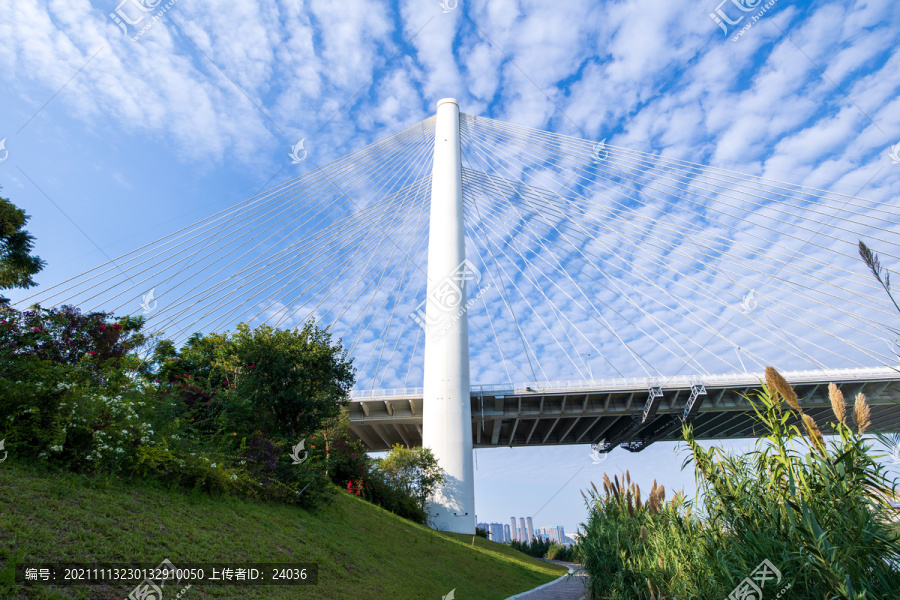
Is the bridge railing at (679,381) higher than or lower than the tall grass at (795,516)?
higher

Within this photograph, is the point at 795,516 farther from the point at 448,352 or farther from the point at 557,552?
the point at 557,552

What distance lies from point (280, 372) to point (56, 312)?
17.1ft

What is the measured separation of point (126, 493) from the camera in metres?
6.27

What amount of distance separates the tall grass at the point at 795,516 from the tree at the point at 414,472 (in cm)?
1722

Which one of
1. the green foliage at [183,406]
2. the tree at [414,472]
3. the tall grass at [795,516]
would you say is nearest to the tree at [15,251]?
the green foliage at [183,406]

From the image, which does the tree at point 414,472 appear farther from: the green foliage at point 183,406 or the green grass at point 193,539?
the green grass at point 193,539

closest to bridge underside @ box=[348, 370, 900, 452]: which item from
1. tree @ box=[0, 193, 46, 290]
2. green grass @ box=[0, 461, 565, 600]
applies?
green grass @ box=[0, 461, 565, 600]

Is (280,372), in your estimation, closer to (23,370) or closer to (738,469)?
(23,370)

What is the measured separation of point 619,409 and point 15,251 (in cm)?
3299

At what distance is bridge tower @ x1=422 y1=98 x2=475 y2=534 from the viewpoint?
2236 cm

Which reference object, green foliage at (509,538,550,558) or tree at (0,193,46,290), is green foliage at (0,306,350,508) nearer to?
tree at (0,193,46,290)

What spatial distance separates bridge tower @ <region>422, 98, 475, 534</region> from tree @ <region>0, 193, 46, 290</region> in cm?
1723

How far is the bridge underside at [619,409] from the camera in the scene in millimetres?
29438

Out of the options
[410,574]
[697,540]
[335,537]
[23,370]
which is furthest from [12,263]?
[697,540]
